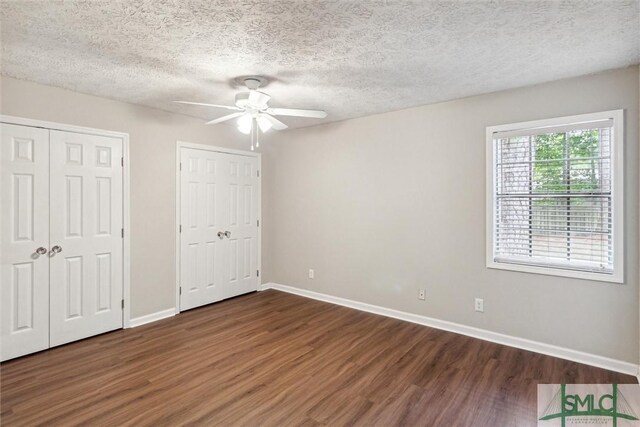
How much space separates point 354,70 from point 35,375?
140 inches

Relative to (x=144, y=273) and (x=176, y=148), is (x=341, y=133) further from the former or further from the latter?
(x=144, y=273)

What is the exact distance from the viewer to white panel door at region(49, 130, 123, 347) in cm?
311

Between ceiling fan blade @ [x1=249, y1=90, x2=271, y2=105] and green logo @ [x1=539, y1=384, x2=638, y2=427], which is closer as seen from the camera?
green logo @ [x1=539, y1=384, x2=638, y2=427]

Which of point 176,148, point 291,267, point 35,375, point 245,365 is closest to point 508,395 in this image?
point 245,365

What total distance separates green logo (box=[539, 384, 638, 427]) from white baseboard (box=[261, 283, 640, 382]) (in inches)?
13.5

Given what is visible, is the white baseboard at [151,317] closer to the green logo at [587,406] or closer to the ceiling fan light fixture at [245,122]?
the ceiling fan light fixture at [245,122]

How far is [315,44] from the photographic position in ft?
7.45

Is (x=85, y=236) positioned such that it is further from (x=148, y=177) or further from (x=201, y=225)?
(x=201, y=225)

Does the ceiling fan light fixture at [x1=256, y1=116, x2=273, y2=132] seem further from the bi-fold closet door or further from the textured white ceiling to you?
the bi-fold closet door

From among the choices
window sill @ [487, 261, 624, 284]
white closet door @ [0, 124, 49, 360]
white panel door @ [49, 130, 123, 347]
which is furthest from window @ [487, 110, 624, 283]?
white closet door @ [0, 124, 49, 360]

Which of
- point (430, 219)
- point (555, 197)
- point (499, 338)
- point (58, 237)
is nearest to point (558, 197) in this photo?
point (555, 197)

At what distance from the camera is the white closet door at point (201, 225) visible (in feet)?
13.5

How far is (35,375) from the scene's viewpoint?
2625 mm

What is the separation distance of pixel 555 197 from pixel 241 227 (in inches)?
148
